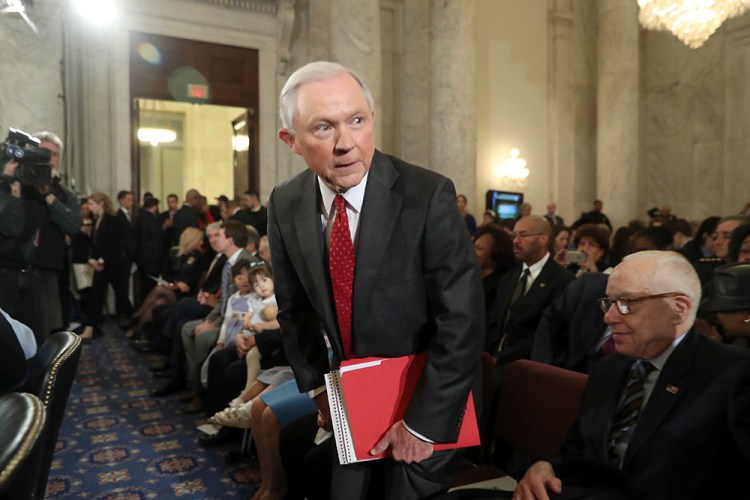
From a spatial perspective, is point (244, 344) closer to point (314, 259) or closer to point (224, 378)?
point (224, 378)

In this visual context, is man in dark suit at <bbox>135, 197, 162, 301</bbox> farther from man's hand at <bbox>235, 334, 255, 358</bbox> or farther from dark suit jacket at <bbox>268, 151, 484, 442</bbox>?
dark suit jacket at <bbox>268, 151, 484, 442</bbox>

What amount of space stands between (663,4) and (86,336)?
7.40m

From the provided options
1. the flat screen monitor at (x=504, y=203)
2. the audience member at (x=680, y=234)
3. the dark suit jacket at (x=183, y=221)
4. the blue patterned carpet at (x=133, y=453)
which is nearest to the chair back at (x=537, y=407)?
the blue patterned carpet at (x=133, y=453)

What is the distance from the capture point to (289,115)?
1.61 m

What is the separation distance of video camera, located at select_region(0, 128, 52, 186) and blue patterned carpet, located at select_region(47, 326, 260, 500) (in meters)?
1.78

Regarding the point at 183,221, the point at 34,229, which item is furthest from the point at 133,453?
the point at 183,221

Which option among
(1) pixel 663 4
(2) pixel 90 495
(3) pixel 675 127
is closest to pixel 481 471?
(2) pixel 90 495

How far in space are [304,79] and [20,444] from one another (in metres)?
1.03

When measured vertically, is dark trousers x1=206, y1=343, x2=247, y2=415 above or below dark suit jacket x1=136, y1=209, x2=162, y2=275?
below

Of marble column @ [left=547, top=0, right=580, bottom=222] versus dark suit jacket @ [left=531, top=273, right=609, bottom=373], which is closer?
dark suit jacket @ [left=531, top=273, right=609, bottom=373]

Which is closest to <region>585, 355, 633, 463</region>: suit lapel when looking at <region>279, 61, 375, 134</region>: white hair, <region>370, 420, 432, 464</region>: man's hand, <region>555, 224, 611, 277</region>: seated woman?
<region>370, 420, 432, 464</region>: man's hand

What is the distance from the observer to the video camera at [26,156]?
12.7ft

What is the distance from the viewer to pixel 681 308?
1.87m

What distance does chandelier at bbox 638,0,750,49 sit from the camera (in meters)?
5.84
